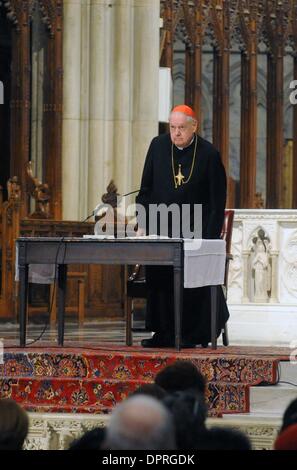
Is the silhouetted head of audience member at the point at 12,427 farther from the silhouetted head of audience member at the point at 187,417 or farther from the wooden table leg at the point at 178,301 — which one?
the wooden table leg at the point at 178,301

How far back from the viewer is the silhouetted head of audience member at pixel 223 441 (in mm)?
4820

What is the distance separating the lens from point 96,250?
948cm

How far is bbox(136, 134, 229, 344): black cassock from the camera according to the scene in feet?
32.6

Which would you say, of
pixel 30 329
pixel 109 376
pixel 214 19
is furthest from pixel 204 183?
pixel 214 19

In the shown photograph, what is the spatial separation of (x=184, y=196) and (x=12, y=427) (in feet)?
17.0

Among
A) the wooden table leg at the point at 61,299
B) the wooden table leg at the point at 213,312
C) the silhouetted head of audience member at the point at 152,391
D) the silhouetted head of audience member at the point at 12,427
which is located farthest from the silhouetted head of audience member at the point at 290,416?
the wooden table leg at the point at 61,299

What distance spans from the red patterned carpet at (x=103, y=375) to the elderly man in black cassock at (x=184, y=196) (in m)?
0.97

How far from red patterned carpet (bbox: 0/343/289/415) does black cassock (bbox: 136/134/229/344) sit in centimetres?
98

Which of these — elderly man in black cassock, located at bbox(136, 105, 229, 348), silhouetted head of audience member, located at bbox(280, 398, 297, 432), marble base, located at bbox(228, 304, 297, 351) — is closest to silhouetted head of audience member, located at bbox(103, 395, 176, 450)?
silhouetted head of audience member, located at bbox(280, 398, 297, 432)

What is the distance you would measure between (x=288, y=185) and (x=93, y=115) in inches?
249

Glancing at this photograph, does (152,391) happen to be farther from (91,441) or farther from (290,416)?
Answer: (91,441)

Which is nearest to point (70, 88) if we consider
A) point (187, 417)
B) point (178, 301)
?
point (178, 301)

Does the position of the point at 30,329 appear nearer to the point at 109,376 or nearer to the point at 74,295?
the point at 74,295

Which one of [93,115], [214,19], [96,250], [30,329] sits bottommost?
[30,329]
